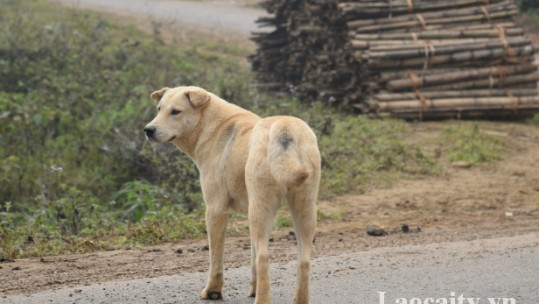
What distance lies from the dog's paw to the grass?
2.15 m

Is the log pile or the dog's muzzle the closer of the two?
the dog's muzzle

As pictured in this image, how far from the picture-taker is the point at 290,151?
573cm

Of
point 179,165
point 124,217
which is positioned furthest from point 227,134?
point 179,165

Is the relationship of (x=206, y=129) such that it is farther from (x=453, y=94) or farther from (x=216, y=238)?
(x=453, y=94)

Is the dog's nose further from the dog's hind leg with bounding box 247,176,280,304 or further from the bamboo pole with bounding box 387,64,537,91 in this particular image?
the bamboo pole with bounding box 387,64,537,91

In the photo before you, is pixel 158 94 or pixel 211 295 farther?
pixel 158 94

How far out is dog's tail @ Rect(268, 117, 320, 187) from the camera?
5.64 m

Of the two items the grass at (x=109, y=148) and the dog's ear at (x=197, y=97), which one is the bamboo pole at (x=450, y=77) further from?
the dog's ear at (x=197, y=97)

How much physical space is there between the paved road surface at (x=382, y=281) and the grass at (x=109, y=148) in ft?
5.38

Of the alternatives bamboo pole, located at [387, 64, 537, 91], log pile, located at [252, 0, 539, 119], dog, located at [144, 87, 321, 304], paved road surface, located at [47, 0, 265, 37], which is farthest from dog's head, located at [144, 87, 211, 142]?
paved road surface, located at [47, 0, 265, 37]

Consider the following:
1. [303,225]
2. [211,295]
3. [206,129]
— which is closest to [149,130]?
[206,129]

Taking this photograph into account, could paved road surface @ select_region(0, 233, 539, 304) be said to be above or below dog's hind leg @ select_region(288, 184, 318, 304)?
below

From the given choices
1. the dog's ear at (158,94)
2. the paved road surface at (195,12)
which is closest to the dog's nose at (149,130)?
the dog's ear at (158,94)

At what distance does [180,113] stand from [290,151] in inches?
51.3
